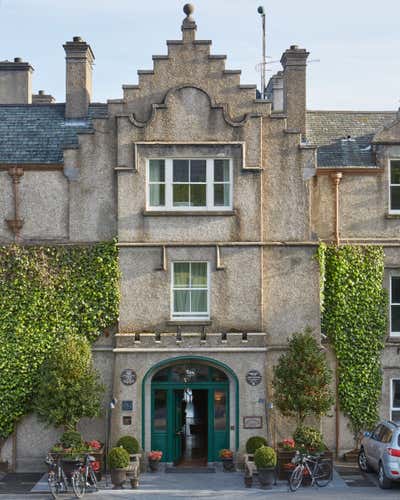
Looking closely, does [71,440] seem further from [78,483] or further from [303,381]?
[303,381]

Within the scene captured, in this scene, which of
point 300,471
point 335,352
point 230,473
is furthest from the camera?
point 335,352

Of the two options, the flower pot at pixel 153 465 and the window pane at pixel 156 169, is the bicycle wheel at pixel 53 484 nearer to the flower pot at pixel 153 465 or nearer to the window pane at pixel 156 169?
the flower pot at pixel 153 465

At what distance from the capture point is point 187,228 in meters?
27.9

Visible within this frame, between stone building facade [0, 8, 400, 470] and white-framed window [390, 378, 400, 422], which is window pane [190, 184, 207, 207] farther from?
white-framed window [390, 378, 400, 422]

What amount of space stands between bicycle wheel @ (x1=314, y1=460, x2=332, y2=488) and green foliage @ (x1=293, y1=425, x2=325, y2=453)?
63 centimetres

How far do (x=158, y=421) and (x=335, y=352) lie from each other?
5949mm

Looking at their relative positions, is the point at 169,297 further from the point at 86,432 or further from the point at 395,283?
the point at 395,283

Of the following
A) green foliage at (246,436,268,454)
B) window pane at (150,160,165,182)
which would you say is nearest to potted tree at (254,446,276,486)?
green foliage at (246,436,268,454)

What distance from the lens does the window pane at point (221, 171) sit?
2802 centimetres

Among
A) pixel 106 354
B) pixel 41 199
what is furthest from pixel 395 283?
pixel 41 199

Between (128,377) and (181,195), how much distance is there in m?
5.78

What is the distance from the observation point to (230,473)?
26.6m

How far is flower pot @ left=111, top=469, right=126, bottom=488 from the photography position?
2486 cm

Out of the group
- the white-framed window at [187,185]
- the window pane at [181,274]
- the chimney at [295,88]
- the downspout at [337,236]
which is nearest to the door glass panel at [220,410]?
the window pane at [181,274]
